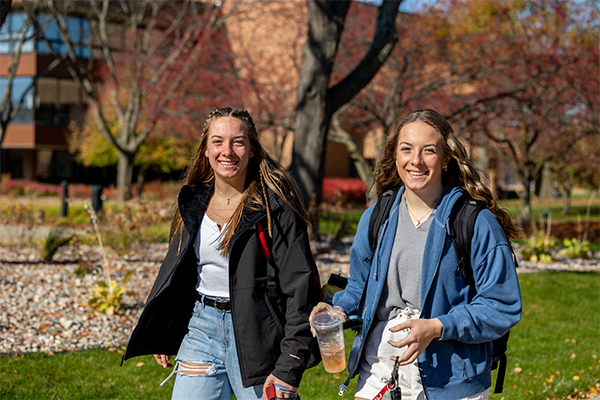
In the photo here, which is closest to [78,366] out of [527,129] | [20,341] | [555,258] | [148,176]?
[20,341]

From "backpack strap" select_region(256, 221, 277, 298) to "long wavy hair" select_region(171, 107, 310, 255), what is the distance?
0.05 m

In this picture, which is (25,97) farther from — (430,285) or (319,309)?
(430,285)

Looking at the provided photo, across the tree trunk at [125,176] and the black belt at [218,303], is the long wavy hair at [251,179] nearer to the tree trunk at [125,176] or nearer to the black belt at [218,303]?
the black belt at [218,303]

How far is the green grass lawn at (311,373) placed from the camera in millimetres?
4367

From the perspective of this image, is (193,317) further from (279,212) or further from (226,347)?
(279,212)

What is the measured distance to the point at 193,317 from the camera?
2652 millimetres

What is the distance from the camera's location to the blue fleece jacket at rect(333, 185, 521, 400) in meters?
2.12

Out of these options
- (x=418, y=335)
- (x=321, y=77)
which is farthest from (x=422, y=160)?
(x=321, y=77)

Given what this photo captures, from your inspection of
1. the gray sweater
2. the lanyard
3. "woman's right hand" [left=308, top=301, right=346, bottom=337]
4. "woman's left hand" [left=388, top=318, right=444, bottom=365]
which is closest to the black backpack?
the gray sweater

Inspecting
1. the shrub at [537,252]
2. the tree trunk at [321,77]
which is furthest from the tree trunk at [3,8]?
the shrub at [537,252]

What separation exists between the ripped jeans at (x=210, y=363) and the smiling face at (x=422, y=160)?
985mm

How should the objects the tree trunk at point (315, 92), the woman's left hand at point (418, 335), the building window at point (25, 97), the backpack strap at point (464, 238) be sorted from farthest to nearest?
the building window at point (25, 97)
the tree trunk at point (315, 92)
the backpack strap at point (464, 238)
the woman's left hand at point (418, 335)

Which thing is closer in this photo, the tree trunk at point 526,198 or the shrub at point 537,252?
the shrub at point 537,252

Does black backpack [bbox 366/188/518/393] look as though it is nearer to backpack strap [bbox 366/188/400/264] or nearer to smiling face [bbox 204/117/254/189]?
backpack strap [bbox 366/188/400/264]
